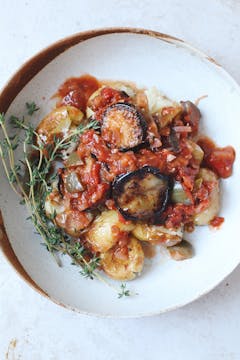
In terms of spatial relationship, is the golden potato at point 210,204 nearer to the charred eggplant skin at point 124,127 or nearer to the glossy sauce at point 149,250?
the glossy sauce at point 149,250

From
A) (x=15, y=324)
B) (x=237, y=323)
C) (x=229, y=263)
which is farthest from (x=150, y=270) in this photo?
(x=15, y=324)

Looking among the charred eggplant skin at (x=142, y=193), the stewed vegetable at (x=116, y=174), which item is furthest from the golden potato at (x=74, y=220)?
the charred eggplant skin at (x=142, y=193)

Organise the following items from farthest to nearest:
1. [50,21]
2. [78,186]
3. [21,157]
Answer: [50,21]
[21,157]
[78,186]

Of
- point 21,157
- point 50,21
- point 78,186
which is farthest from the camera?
A: point 50,21

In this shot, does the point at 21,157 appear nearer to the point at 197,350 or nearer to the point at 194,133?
the point at 194,133

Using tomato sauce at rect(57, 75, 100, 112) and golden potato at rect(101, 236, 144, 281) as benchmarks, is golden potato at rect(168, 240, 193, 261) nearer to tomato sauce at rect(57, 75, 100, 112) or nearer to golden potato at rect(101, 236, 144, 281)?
golden potato at rect(101, 236, 144, 281)

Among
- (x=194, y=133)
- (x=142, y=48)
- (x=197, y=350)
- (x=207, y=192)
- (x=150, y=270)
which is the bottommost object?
(x=197, y=350)

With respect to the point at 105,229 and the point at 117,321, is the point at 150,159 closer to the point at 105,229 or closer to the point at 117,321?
the point at 105,229
